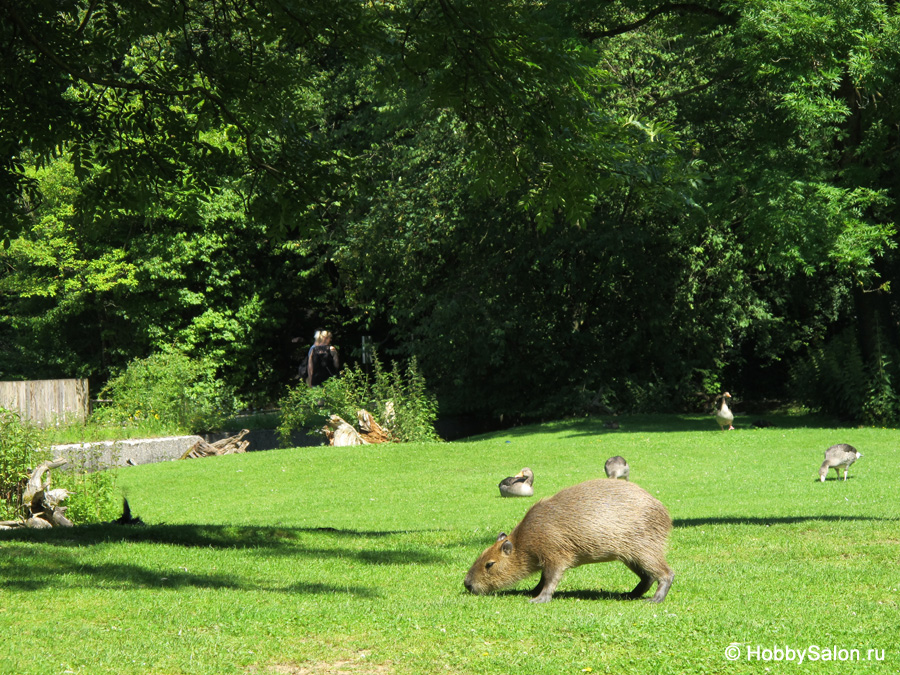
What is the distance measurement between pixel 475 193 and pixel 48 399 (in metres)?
17.4

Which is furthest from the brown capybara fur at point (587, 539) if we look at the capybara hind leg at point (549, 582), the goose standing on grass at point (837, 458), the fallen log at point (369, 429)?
the fallen log at point (369, 429)

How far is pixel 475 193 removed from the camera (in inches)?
390

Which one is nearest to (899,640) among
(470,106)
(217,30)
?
(470,106)

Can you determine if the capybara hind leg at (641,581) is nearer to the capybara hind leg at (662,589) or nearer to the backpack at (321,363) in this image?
the capybara hind leg at (662,589)

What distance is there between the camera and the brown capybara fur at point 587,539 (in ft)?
20.5

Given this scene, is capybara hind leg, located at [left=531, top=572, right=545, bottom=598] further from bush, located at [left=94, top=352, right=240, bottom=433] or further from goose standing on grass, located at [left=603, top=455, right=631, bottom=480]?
bush, located at [left=94, top=352, right=240, bottom=433]

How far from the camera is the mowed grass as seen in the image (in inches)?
201

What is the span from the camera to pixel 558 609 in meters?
6.27

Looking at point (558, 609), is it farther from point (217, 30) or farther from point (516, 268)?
point (516, 268)

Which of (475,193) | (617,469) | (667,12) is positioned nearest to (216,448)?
(617,469)

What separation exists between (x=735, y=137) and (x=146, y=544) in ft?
64.6

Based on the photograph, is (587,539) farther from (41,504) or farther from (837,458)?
(837,458)

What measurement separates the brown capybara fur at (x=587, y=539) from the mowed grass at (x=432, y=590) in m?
0.24

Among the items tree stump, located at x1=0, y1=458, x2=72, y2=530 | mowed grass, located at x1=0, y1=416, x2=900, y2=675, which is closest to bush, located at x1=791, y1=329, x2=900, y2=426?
mowed grass, located at x1=0, y1=416, x2=900, y2=675
